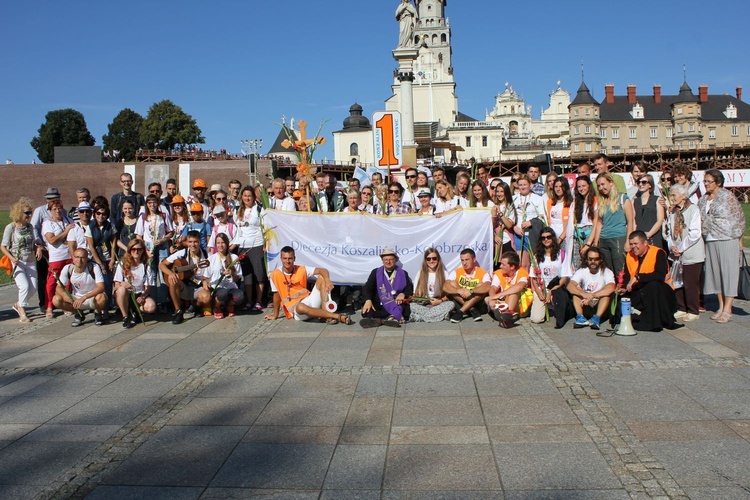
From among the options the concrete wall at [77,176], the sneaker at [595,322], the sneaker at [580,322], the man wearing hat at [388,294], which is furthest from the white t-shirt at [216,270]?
the concrete wall at [77,176]

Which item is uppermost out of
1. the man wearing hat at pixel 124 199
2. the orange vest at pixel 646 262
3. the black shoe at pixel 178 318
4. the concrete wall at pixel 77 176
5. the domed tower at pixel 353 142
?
the domed tower at pixel 353 142

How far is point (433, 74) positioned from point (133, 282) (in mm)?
109721

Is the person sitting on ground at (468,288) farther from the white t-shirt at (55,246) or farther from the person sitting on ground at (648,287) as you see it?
the white t-shirt at (55,246)

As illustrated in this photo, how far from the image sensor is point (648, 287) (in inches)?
313

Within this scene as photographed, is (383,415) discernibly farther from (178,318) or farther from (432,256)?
(178,318)

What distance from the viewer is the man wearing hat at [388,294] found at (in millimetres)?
8727

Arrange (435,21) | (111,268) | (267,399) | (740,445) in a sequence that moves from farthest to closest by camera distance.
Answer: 1. (435,21)
2. (111,268)
3. (267,399)
4. (740,445)

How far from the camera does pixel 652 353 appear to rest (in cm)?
685

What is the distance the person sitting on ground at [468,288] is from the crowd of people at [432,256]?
2cm

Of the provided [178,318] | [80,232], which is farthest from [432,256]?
[80,232]

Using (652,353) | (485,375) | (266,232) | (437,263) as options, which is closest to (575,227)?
(437,263)

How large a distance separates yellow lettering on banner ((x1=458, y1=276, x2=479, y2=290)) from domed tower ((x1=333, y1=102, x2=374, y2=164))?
84938 mm

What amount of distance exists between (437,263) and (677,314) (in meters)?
3.10

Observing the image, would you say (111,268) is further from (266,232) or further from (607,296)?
(607,296)
